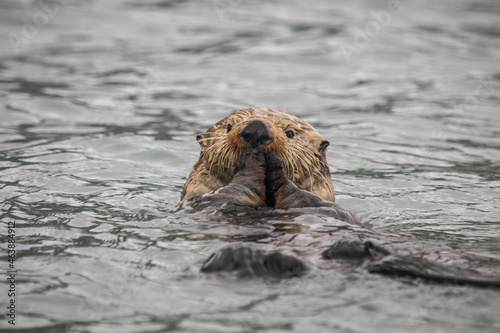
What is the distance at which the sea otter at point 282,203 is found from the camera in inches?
130

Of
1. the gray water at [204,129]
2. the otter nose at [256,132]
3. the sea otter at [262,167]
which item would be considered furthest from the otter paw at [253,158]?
the gray water at [204,129]

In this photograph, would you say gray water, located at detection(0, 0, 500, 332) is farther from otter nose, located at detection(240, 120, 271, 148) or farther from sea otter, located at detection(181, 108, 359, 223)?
otter nose, located at detection(240, 120, 271, 148)

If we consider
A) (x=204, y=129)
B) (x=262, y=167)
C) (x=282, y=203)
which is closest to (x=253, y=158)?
(x=262, y=167)

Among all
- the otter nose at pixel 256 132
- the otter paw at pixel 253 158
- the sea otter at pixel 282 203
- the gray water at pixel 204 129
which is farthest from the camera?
the otter paw at pixel 253 158

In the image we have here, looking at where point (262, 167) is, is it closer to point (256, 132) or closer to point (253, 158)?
point (253, 158)

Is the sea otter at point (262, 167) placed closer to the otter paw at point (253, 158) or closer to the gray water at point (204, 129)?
the otter paw at point (253, 158)

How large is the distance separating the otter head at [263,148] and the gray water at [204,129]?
1.65ft

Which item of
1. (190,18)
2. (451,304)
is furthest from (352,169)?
(190,18)

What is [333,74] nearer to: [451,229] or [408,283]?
[451,229]

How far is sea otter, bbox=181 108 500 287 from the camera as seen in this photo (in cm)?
331

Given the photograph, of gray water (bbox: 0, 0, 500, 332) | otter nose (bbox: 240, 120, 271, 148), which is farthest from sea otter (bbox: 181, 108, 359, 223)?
gray water (bbox: 0, 0, 500, 332)

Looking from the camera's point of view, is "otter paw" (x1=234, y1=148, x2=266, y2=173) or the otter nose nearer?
the otter nose

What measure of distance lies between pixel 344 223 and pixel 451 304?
1.31 meters

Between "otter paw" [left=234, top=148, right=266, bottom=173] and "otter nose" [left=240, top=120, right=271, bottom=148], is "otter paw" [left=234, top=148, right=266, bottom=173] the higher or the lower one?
the lower one
